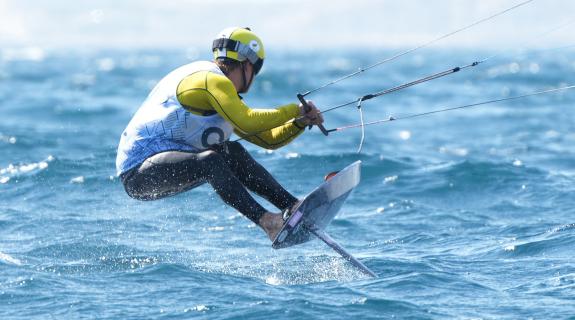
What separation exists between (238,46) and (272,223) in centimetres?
139

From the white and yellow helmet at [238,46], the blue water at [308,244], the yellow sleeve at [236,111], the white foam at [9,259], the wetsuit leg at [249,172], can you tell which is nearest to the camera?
the blue water at [308,244]

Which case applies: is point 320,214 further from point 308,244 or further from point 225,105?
point 308,244

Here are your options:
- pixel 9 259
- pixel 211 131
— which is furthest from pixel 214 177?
pixel 9 259

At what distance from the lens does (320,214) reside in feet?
26.1

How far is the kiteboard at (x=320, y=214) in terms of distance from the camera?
7.63 metres

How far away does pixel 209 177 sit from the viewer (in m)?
7.67

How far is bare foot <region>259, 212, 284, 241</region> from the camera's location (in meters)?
7.60

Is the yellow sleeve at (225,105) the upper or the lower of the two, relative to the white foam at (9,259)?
upper

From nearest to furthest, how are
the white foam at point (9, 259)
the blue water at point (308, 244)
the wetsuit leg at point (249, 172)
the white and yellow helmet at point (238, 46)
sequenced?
the blue water at point (308, 244) < the white and yellow helmet at point (238, 46) < the wetsuit leg at point (249, 172) < the white foam at point (9, 259)

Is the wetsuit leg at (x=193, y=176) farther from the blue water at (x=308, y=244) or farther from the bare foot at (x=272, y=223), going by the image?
the blue water at (x=308, y=244)

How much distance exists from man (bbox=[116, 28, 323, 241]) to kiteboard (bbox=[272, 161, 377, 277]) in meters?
0.11

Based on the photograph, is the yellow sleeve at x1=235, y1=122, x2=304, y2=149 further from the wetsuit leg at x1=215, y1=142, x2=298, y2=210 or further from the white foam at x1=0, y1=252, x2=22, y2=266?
the white foam at x1=0, y1=252, x2=22, y2=266

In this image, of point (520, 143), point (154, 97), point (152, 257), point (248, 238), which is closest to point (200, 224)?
point (248, 238)

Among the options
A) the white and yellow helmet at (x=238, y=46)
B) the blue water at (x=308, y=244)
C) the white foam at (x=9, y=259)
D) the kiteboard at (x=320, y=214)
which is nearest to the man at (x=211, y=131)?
the white and yellow helmet at (x=238, y=46)
